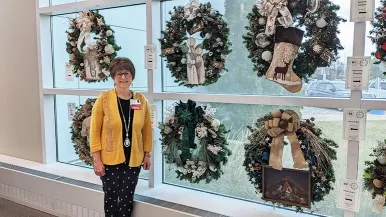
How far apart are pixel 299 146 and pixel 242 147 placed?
0.48 metres

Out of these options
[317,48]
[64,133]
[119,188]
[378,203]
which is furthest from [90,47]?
[378,203]

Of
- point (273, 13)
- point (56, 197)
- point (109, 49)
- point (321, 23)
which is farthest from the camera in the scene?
point (56, 197)

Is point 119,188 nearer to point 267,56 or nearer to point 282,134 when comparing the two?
point 282,134

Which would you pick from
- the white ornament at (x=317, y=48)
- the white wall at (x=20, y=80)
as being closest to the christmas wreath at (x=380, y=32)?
the white ornament at (x=317, y=48)

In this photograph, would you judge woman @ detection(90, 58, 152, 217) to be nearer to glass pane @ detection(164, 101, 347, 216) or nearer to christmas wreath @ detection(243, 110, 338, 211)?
glass pane @ detection(164, 101, 347, 216)

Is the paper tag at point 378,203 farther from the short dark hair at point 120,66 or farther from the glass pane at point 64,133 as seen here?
the glass pane at point 64,133

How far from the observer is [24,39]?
10.9ft

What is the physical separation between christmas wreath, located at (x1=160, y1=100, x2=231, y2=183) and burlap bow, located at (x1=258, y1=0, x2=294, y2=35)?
2.29ft

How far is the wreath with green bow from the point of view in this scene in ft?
6.31

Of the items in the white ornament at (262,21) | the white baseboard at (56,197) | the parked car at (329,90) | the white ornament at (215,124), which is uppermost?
the white ornament at (262,21)

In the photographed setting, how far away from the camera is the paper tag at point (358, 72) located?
72.5 inches

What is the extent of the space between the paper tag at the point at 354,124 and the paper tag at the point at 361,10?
50 centimetres

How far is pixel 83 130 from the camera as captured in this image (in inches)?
116

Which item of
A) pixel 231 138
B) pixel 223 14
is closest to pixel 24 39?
pixel 223 14
